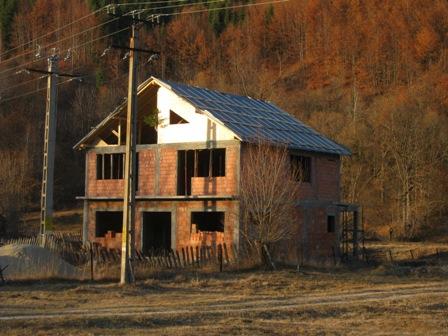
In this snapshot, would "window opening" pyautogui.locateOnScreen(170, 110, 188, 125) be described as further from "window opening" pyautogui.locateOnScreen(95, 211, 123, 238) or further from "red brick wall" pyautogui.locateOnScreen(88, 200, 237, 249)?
"window opening" pyautogui.locateOnScreen(95, 211, 123, 238)

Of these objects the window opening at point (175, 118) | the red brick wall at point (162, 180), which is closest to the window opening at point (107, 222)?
the red brick wall at point (162, 180)

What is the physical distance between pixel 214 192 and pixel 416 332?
62.0 ft

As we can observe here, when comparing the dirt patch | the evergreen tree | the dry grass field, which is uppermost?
the evergreen tree

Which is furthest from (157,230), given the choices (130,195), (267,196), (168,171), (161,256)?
(130,195)

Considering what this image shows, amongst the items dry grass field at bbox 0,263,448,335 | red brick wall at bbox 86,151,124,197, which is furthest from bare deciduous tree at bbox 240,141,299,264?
red brick wall at bbox 86,151,124,197

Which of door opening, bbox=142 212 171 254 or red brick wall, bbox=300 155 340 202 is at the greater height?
red brick wall, bbox=300 155 340 202

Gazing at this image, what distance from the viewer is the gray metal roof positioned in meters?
33.2

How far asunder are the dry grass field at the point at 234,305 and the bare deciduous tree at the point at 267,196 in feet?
10.4

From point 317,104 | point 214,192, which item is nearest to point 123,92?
point 317,104

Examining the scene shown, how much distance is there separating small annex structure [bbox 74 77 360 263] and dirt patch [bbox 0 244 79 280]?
6.12 meters

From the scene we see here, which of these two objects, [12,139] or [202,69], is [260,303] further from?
[202,69]

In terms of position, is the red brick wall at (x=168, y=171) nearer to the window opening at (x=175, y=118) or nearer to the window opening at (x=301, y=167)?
the window opening at (x=175, y=118)

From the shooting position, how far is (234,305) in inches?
721

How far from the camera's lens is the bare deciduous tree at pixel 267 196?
29656 millimetres
